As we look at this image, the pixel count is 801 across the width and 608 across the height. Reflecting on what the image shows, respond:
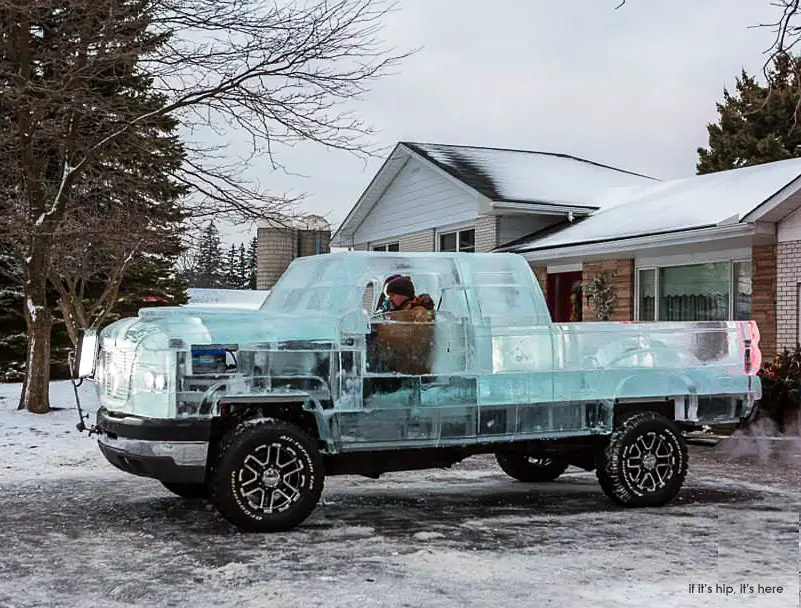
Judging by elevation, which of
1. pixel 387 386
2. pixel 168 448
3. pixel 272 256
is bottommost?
pixel 168 448

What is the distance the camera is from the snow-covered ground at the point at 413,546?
5.20 m

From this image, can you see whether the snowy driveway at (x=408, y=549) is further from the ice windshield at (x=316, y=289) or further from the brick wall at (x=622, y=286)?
the brick wall at (x=622, y=286)

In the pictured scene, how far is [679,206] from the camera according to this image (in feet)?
55.8

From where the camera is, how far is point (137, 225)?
1510 centimetres

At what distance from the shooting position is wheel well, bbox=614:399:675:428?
8.11 meters

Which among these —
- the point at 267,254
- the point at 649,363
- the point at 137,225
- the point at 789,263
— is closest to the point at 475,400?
the point at 649,363

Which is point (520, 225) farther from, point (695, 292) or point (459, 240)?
point (695, 292)

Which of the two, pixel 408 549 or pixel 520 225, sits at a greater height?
pixel 520 225

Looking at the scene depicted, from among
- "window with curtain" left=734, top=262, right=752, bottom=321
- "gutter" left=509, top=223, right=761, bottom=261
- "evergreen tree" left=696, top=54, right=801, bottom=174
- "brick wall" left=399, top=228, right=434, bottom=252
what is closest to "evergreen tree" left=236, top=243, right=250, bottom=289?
"evergreen tree" left=696, top=54, right=801, bottom=174

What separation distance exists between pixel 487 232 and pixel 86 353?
13.7m

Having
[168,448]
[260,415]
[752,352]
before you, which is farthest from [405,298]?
[752,352]

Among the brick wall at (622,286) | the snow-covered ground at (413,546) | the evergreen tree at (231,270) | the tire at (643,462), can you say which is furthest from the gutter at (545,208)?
the evergreen tree at (231,270)

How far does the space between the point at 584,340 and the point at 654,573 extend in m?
2.56

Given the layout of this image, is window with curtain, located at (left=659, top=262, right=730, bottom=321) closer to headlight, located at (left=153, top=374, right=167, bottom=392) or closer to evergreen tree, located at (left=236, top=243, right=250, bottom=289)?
headlight, located at (left=153, top=374, right=167, bottom=392)
